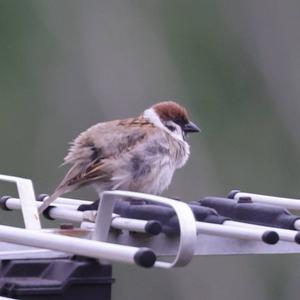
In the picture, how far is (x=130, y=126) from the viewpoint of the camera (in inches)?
133

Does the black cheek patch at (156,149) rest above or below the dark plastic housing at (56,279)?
above

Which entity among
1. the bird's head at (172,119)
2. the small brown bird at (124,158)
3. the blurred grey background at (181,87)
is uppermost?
the blurred grey background at (181,87)

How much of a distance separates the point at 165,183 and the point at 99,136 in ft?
0.64

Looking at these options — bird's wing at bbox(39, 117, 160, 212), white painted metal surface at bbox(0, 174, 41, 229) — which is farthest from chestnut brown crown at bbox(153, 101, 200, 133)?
white painted metal surface at bbox(0, 174, 41, 229)

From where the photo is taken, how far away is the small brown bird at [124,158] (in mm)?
3186

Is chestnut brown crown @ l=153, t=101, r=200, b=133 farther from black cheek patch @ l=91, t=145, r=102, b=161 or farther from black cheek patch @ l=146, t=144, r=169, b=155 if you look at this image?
black cheek patch @ l=91, t=145, r=102, b=161

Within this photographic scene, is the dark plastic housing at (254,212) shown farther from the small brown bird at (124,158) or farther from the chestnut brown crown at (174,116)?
the chestnut brown crown at (174,116)

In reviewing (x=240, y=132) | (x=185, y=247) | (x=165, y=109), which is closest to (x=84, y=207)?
(x=185, y=247)

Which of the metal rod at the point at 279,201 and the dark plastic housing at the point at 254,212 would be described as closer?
the dark plastic housing at the point at 254,212

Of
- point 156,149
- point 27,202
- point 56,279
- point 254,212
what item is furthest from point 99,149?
point 56,279

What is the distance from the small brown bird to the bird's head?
5 cm

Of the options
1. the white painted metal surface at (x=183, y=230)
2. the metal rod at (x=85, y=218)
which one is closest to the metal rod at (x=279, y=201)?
the metal rod at (x=85, y=218)

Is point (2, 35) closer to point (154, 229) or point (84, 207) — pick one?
point (84, 207)

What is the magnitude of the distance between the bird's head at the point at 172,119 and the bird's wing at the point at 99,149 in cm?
12
